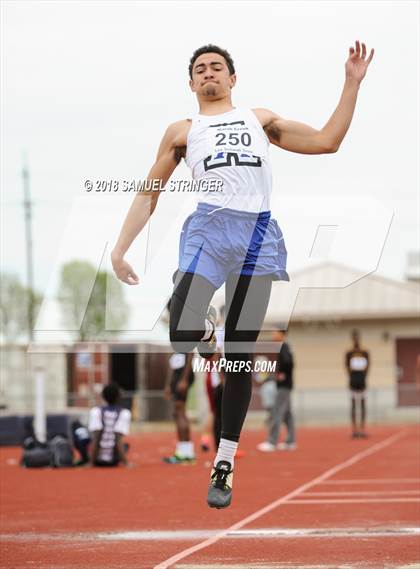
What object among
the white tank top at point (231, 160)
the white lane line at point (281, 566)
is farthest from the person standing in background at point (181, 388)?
the white tank top at point (231, 160)

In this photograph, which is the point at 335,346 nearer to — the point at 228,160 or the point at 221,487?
the point at 221,487

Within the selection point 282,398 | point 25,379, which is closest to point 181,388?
point 282,398

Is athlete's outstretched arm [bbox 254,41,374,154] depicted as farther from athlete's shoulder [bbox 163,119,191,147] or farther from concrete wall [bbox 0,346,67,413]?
concrete wall [bbox 0,346,67,413]

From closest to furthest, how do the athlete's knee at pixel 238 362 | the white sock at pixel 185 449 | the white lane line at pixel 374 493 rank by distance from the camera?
the athlete's knee at pixel 238 362 < the white lane line at pixel 374 493 < the white sock at pixel 185 449

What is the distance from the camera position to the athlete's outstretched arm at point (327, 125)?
5559 mm

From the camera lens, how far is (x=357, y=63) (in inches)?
219

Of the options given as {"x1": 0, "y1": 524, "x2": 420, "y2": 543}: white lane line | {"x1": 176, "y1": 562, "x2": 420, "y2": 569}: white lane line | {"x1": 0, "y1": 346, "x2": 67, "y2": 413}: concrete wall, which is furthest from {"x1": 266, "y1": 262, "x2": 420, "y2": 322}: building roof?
{"x1": 176, "y1": 562, "x2": 420, "y2": 569}: white lane line

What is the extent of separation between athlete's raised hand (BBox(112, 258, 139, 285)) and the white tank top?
1.55 feet

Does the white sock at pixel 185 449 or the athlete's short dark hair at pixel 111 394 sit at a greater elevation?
the athlete's short dark hair at pixel 111 394

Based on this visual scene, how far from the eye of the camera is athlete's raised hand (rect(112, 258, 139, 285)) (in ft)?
19.1

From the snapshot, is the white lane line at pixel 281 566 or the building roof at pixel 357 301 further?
the building roof at pixel 357 301

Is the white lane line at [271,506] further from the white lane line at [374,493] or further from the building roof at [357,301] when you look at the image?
the building roof at [357,301]

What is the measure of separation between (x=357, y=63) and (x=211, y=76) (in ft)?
2.19

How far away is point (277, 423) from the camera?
1883 cm
